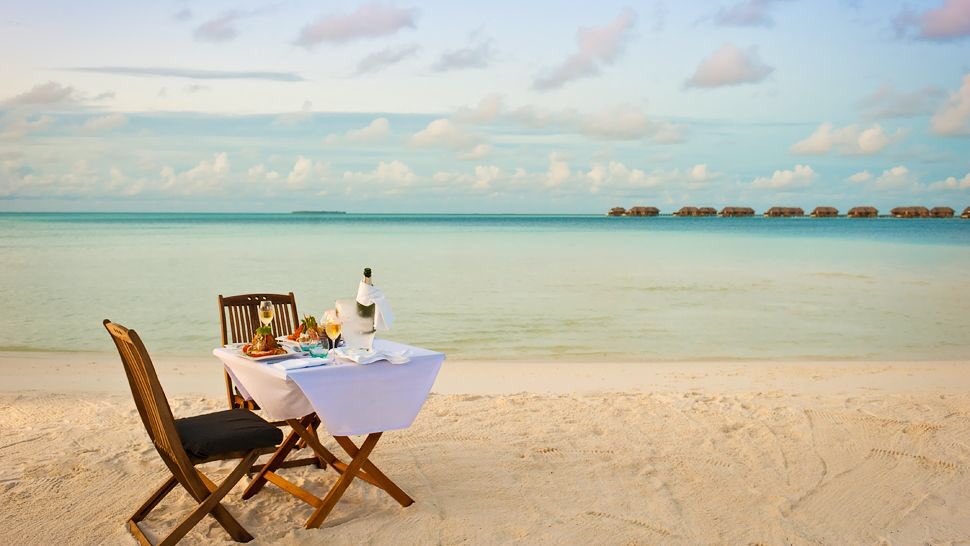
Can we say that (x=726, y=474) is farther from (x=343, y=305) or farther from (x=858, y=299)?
(x=858, y=299)

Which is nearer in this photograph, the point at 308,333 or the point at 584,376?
the point at 308,333

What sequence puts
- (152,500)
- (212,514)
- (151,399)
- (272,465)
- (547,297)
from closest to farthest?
(151,399), (212,514), (152,500), (272,465), (547,297)

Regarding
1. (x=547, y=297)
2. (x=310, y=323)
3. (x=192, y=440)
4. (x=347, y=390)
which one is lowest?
(x=547, y=297)

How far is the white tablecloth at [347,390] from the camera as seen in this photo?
3217mm

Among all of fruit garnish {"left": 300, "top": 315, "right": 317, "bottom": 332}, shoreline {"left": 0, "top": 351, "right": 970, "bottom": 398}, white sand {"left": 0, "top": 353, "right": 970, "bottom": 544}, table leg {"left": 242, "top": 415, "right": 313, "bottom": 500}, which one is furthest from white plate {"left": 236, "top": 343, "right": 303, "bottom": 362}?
shoreline {"left": 0, "top": 351, "right": 970, "bottom": 398}

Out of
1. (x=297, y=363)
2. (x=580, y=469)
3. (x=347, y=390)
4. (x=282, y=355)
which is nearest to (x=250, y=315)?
(x=282, y=355)

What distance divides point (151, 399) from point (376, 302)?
0.96m

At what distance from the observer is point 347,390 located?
3.27 m

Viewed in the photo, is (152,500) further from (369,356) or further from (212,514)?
(369,356)

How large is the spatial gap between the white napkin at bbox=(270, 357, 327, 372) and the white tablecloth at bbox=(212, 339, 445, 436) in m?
0.03

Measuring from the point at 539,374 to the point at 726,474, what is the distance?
3.11 meters

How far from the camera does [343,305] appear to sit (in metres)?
3.46

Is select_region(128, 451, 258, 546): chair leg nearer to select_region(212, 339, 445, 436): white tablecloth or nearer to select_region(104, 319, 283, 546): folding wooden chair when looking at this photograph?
select_region(104, 319, 283, 546): folding wooden chair

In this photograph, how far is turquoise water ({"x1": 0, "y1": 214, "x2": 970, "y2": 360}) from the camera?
9.60 meters
